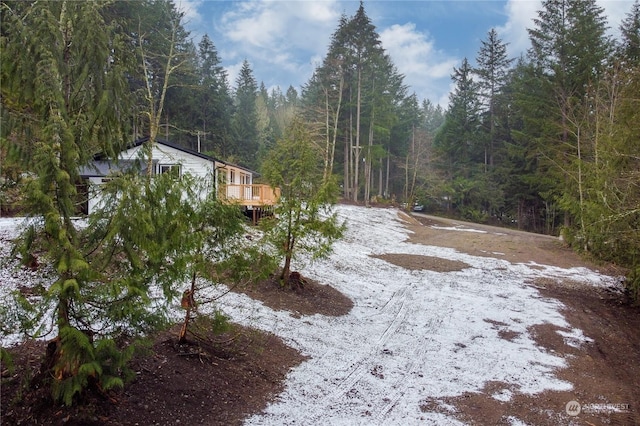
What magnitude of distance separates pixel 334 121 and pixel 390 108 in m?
7.17

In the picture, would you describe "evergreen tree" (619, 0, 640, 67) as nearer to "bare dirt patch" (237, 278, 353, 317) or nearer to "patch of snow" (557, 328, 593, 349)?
"patch of snow" (557, 328, 593, 349)

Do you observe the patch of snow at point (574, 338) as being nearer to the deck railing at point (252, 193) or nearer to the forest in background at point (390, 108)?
the forest in background at point (390, 108)

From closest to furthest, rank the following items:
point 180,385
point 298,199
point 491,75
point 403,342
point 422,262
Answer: point 180,385, point 403,342, point 298,199, point 422,262, point 491,75

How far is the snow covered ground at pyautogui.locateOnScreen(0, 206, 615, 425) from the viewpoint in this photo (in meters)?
4.89

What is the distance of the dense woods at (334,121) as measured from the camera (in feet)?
10.3

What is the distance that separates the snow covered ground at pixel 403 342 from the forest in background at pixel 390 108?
2.94 m

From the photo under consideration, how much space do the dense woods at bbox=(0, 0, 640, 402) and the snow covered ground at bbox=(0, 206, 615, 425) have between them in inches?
93.0

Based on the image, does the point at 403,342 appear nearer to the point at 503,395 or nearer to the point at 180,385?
the point at 503,395

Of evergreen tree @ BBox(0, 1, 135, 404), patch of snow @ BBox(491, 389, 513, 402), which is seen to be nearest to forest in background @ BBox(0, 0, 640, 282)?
evergreen tree @ BBox(0, 1, 135, 404)

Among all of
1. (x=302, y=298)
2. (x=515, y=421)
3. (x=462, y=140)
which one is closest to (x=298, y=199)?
(x=302, y=298)

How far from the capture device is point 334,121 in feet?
97.9

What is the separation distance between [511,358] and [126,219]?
6731 millimetres

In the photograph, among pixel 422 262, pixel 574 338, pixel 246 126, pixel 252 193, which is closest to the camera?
pixel 574 338

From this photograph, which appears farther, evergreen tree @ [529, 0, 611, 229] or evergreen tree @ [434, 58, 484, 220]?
evergreen tree @ [434, 58, 484, 220]
